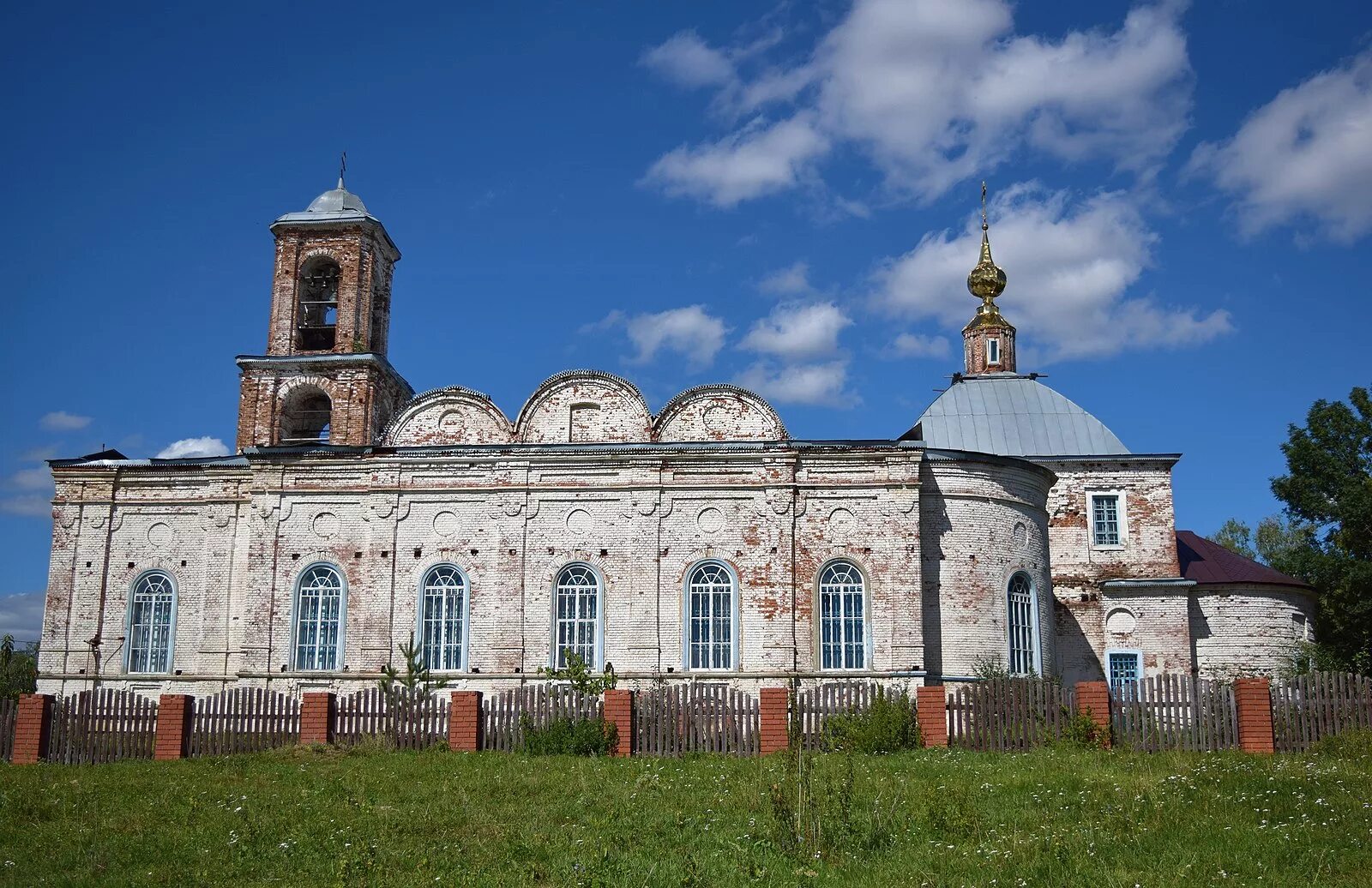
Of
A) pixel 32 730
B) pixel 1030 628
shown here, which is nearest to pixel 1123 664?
pixel 1030 628

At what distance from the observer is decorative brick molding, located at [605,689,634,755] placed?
Result: 1672cm

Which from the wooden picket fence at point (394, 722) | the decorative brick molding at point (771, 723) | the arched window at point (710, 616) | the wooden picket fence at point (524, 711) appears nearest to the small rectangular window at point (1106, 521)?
the arched window at point (710, 616)

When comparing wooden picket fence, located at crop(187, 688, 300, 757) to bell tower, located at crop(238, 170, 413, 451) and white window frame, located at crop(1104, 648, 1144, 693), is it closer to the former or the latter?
bell tower, located at crop(238, 170, 413, 451)

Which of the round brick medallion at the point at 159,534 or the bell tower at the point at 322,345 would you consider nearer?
the round brick medallion at the point at 159,534

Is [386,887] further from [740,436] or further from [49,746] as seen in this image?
[740,436]

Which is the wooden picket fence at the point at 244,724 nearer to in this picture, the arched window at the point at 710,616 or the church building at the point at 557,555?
the church building at the point at 557,555

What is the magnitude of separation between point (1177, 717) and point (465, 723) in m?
10.1

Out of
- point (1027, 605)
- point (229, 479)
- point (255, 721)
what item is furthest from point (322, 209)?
point (1027, 605)

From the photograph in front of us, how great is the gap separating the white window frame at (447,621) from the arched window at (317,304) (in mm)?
6837

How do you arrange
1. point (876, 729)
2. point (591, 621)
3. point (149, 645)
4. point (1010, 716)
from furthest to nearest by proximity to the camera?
point (149, 645)
point (591, 621)
point (1010, 716)
point (876, 729)

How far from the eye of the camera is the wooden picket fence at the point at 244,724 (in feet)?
57.5

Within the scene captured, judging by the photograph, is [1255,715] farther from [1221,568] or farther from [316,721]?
[316,721]

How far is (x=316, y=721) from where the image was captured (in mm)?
17312

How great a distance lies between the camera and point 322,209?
27078mm
